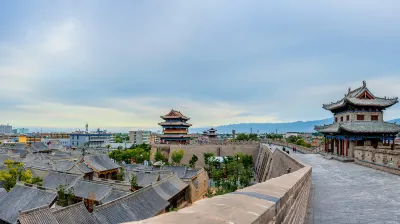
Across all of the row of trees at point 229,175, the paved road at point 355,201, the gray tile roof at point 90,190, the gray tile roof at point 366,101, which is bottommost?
the row of trees at point 229,175

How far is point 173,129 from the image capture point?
208 ft

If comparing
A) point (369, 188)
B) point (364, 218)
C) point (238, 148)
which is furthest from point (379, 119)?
point (238, 148)

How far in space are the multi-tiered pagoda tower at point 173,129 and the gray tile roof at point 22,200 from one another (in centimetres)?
4109

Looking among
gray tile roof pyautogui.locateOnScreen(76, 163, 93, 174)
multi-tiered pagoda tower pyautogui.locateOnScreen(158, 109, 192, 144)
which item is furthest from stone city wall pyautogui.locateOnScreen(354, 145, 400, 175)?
multi-tiered pagoda tower pyautogui.locateOnScreen(158, 109, 192, 144)

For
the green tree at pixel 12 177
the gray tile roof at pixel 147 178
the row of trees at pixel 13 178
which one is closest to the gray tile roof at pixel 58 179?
the row of trees at pixel 13 178

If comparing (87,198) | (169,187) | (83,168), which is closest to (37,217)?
(87,198)

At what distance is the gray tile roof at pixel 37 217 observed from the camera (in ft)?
49.7

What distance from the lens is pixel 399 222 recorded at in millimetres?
6820

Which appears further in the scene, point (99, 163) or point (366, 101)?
point (99, 163)

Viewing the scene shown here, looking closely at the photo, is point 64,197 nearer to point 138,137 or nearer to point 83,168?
point 83,168

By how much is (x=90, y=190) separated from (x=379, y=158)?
22.8 meters

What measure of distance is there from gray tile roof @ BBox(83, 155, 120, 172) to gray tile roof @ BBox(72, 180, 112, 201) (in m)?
8.87

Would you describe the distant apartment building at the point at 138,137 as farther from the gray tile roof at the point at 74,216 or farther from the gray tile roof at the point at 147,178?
the gray tile roof at the point at 74,216

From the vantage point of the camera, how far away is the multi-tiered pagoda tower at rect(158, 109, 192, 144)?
62.1 m
